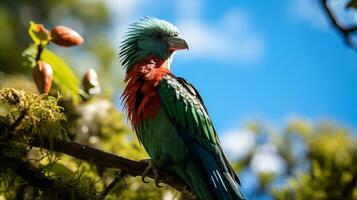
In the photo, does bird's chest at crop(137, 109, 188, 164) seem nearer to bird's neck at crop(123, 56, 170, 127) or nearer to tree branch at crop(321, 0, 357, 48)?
bird's neck at crop(123, 56, 170, 127)

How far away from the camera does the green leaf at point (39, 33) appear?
3.56 metres

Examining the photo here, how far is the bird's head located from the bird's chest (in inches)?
28.9

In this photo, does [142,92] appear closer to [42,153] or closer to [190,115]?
[190,115]

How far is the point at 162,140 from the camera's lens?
3.79 m

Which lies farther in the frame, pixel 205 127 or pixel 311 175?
pixel 311 175

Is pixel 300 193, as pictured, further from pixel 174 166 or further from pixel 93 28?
pixel 93 28

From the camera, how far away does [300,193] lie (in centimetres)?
478

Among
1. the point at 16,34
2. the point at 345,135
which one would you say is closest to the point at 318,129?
the point at 345,135

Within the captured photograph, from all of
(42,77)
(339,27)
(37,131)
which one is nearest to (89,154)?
(37,131)

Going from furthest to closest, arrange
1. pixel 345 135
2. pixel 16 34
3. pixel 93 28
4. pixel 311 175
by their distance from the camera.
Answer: pixel 93 28 < pixel 16 34 < pixel 345 135 < pixel 311 175

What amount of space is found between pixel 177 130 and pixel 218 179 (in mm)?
387

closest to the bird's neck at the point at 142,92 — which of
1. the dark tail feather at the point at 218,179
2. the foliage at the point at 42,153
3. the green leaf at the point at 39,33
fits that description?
the foliage at the point at 42,153

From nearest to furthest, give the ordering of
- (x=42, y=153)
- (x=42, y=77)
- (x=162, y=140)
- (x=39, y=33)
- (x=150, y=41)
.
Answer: (x=42, y=153), (x=42, y=77), (x=39, y=33), (x=162, y=140), (x=150, y=41)

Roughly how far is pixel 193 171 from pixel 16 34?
56.0 feet
